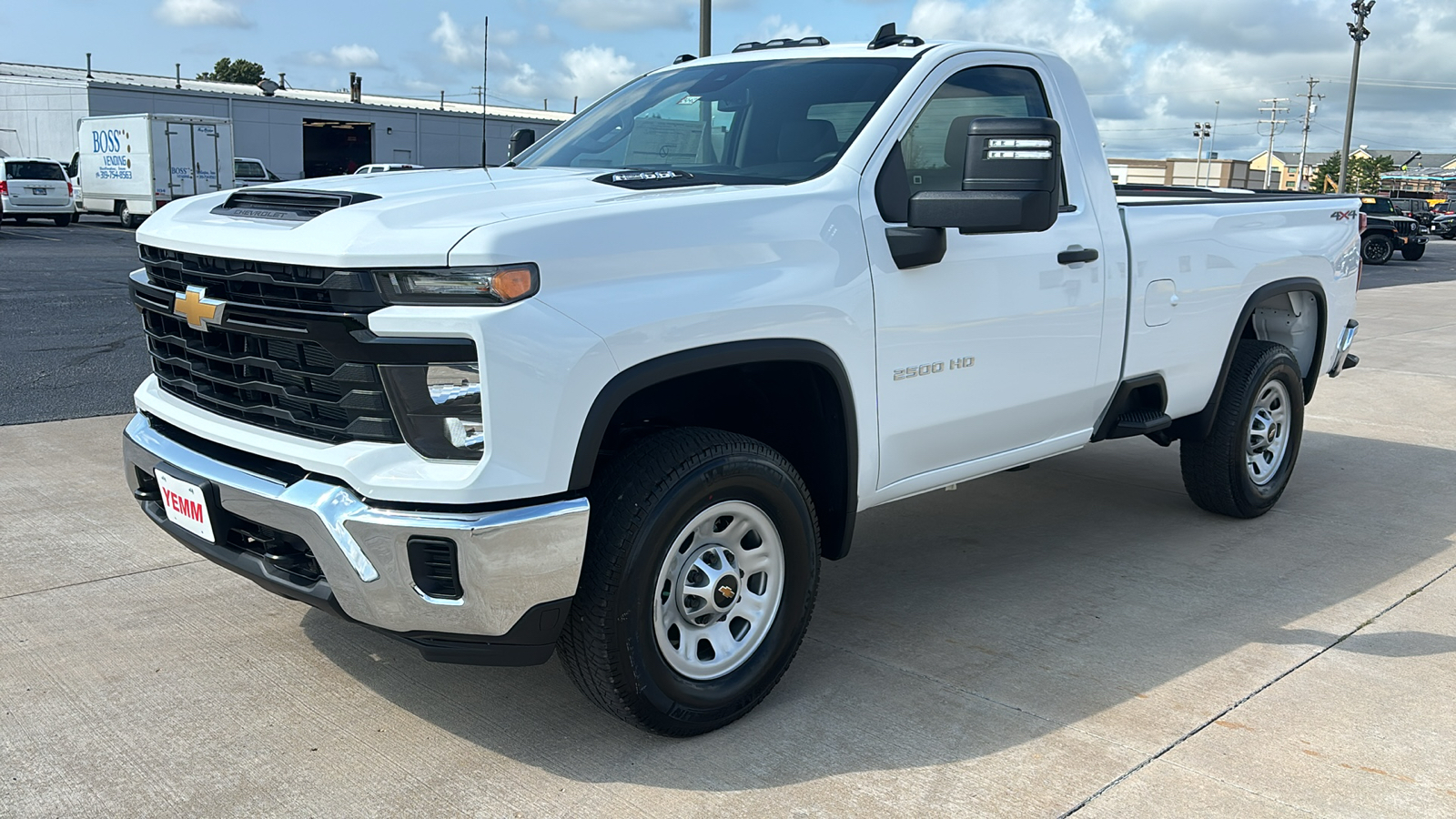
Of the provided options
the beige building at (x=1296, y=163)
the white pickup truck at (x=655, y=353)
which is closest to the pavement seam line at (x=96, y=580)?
the white pickup truck at (x=655, y=353)

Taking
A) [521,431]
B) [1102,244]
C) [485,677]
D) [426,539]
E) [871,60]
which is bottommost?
[485,677]

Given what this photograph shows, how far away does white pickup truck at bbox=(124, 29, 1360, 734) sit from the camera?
2.90 metres

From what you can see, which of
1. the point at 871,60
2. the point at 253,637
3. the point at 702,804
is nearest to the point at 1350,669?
the point at 702,804

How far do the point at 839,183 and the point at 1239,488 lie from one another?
306 cm

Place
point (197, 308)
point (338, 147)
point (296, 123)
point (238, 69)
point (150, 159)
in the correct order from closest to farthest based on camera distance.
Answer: point (197, 308) < point (150, 159) < point (296, 123) < point (338, 147) < point (238, 69)

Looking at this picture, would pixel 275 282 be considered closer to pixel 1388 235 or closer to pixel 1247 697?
pixel 1247 697

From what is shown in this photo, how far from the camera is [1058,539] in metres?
5.51

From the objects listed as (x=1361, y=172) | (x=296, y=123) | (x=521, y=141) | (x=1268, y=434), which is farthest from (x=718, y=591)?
(x=1361, y=172)

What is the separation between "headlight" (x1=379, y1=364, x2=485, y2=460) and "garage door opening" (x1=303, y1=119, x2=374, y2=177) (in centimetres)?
4368

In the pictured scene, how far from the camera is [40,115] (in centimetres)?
4062

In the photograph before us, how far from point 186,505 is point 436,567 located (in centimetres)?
92

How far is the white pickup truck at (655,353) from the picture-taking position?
290cm

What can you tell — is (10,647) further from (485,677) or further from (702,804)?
(702,804)

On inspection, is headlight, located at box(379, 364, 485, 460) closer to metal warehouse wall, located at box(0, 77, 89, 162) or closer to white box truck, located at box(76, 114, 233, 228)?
white box truck, located at box(76, 114, 233, 228)
